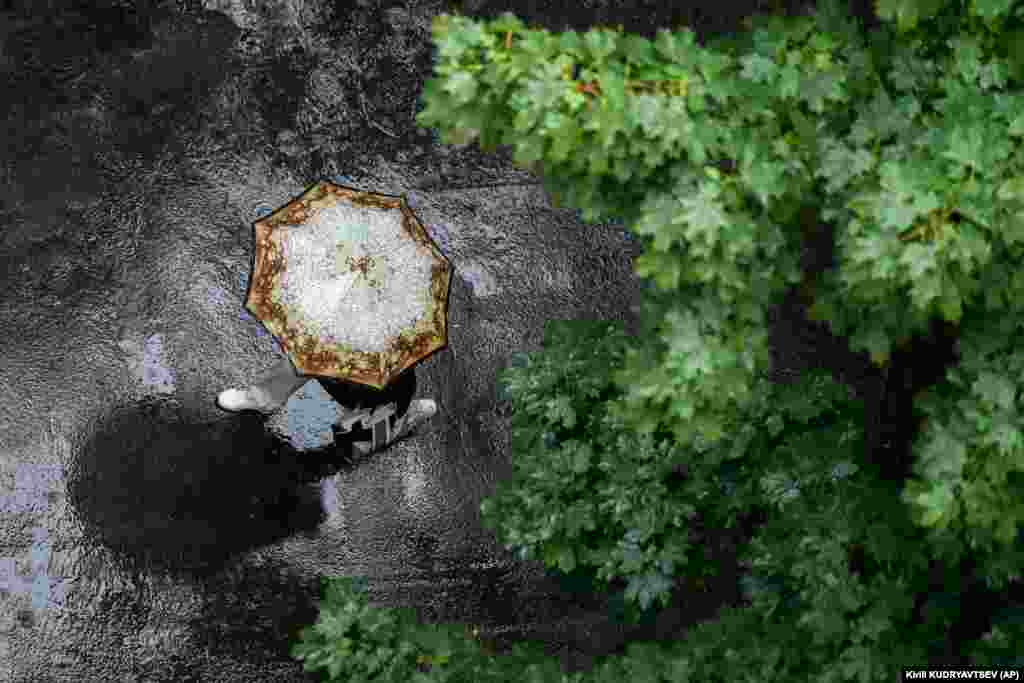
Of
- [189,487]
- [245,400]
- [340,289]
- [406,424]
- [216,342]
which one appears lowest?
[189,487]

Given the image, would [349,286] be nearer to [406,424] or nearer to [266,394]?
[266,394]

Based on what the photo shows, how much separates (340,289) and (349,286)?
0.05 metres

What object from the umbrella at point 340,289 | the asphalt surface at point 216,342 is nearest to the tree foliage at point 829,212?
the umbrella at point 340,289

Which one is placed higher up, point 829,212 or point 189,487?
point 829,212

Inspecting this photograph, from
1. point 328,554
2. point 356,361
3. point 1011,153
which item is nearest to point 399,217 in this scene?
point 356,361

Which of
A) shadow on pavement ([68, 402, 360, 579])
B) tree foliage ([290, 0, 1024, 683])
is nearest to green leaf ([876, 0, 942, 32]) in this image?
tree foliage ([290, 0, 1024, 683])

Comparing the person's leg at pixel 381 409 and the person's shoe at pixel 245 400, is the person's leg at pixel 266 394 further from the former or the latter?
the person's leg at pixel 381 409

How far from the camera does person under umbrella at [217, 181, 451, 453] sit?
6.07 metres

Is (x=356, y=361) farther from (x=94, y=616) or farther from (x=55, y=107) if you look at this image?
(x=55, y=107)

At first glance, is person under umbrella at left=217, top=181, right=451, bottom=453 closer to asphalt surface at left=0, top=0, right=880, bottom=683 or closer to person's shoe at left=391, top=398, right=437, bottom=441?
person's shoe at left=391, top=398, right=437, bottom=441

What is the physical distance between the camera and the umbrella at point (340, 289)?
607cm

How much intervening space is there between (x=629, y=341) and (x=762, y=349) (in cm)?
175

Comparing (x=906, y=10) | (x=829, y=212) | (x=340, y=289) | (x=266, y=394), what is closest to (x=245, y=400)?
(x=266, y=394)

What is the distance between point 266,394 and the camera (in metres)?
7.28
